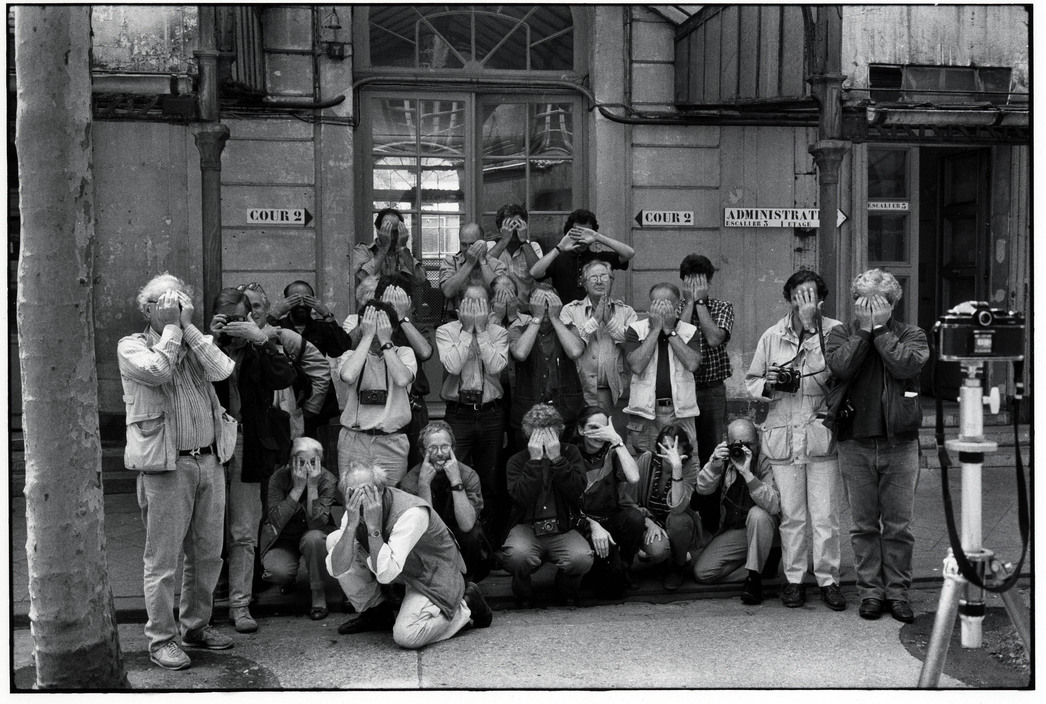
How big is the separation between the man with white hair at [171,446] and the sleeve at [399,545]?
2.62 ft

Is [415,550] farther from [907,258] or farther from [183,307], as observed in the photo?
[907,258]

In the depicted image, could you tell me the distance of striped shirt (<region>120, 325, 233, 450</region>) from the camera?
5203 mm

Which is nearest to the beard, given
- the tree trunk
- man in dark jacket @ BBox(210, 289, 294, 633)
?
man in dark jacket @ BBox(210, 289, 294, 633)

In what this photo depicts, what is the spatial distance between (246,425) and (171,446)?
2.48 ft

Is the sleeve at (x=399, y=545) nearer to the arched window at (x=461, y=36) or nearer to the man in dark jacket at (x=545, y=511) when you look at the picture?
the man in dark jacket at (x=545, y=511)

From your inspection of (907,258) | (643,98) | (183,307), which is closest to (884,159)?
(907,258)

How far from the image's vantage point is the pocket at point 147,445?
5266mm

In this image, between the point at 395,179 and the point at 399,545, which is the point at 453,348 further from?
the point at 395,179

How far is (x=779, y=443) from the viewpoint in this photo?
6395mm

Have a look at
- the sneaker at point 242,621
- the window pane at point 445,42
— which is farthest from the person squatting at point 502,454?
the window pane at point 445,42

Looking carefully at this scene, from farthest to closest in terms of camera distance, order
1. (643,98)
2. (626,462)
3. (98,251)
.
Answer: (643,98), (98,251), (626,462)

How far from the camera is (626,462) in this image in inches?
251

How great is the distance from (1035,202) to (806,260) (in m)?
5.96

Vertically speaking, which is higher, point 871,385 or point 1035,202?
point 1035,202
